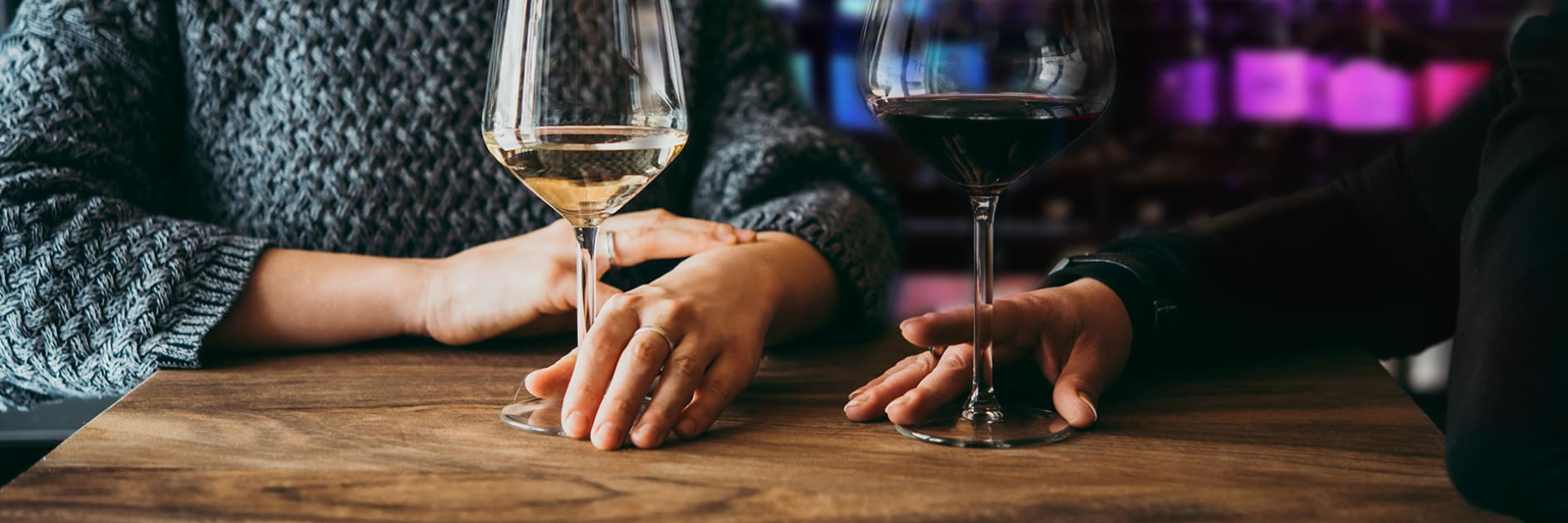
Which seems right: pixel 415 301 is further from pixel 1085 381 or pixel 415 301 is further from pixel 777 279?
pixel 1085 381

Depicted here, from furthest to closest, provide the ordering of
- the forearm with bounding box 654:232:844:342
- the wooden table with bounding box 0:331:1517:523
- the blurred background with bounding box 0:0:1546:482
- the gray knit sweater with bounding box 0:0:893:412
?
the blurred background with bounding box 0:0:1546:482 → the gray knit sweater with bounding box 0:0:893:412 → the forearm with bounding box 654:232:844:342 → the wooden table with bounding box 0:331:1517:523

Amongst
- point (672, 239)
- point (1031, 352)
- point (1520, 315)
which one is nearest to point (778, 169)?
point (672, 239)

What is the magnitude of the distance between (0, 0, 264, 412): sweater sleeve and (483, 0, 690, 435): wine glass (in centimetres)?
29

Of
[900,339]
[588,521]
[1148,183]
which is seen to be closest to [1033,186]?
[1148,183]

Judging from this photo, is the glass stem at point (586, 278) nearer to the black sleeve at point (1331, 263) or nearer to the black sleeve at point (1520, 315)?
the black sleeve at point (1331, 263)

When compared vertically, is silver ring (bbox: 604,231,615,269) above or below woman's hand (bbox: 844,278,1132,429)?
above

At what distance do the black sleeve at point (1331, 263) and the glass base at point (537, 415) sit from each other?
328mm

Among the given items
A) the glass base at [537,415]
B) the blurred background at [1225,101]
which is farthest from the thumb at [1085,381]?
the blurred background at [1225,101]

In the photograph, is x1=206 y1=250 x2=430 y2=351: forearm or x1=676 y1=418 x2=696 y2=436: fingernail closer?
x1=676 y1=418 x2=696 y2=436: fingernail

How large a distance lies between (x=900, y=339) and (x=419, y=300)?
1.10 ft

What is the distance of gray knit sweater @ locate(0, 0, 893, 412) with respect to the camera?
3.08 ft

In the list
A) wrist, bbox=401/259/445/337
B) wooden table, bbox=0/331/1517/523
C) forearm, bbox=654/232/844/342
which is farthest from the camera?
wrist, bbox=401/259/445/337

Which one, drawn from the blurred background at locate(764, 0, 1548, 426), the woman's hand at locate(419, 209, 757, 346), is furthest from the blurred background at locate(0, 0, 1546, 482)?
the woman's hand at locate(419, 209, 757, 346)

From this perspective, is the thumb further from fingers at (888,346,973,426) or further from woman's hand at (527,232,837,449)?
woman's hand at (527,232,837,449)
